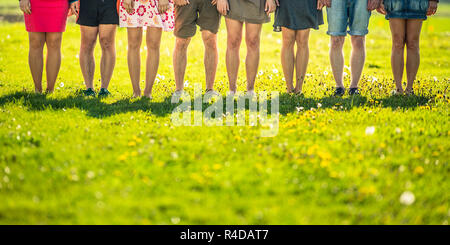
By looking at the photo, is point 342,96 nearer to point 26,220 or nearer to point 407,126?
point 407,126

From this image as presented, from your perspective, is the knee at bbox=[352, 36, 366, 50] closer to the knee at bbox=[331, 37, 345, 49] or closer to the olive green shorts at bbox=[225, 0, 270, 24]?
the knee at bbox=[331, 37, 345, 49]

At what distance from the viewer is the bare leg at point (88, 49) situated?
836 cm

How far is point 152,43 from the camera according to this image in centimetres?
801

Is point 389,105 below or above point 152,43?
below

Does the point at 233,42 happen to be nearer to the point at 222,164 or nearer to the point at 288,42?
the point at 288,42

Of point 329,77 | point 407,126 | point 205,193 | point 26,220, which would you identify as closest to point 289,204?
point 205,193

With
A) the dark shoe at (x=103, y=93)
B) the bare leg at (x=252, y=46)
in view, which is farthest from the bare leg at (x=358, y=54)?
the dark shoe at (x=103, y=93)

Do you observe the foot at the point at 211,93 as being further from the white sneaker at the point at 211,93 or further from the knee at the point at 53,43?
the knee at the point at 53,43

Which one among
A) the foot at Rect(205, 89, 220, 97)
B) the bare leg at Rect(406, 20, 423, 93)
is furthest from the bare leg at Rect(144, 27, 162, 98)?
the bare leg at Rect(406, 20, 423, 93)

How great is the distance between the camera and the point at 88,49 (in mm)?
8539
